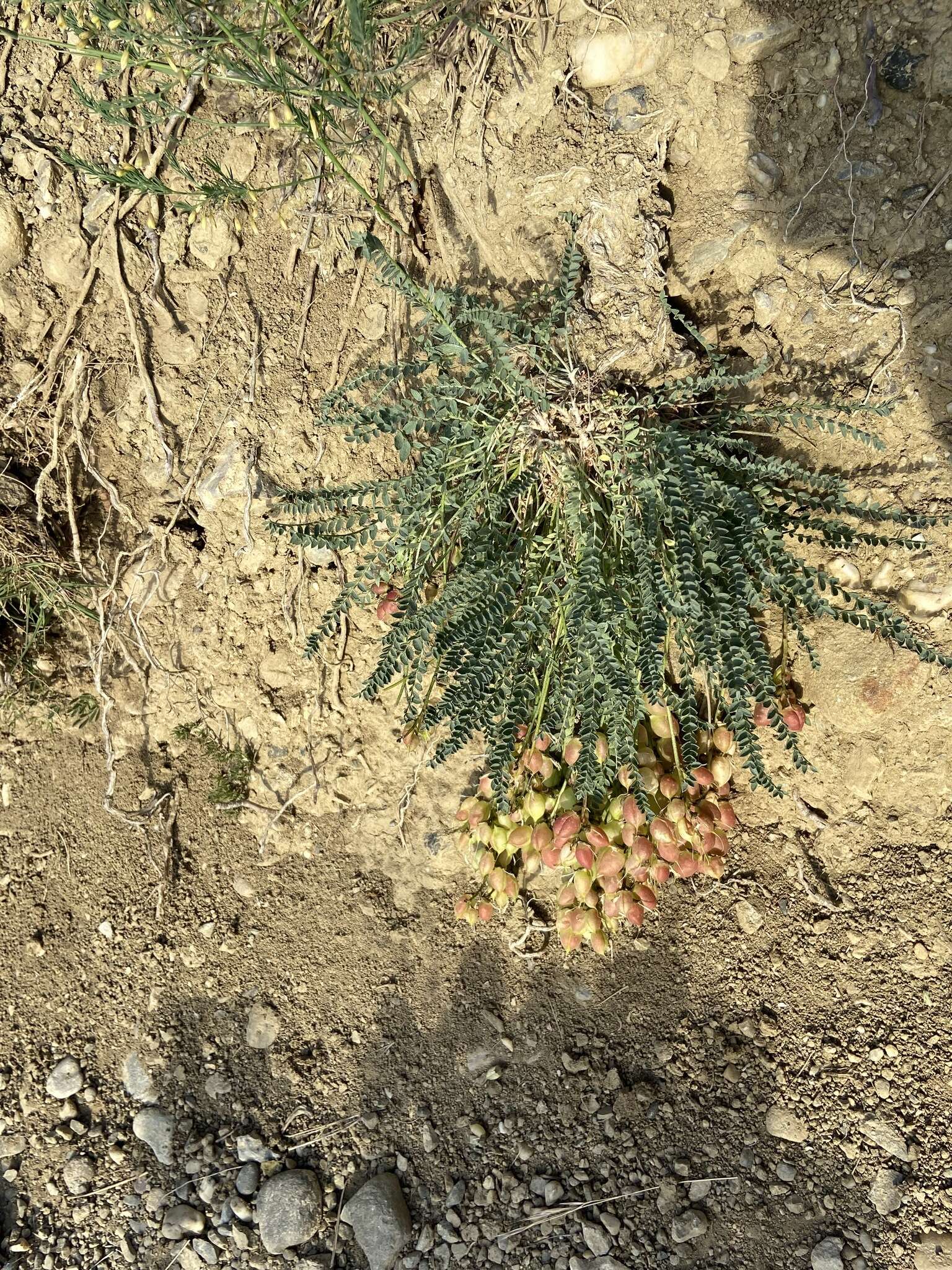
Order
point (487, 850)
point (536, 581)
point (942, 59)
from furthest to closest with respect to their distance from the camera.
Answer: point (487, 850)
point (536, 581)
point (942, 59)

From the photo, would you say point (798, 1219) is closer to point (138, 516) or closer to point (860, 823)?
point (860, 823)

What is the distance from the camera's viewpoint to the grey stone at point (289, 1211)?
272 centimetres

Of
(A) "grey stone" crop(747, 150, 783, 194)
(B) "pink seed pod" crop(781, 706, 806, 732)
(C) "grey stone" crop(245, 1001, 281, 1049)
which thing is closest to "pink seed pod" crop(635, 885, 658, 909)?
(B) "pink seed pod" crop(781, 706, 806, 732)

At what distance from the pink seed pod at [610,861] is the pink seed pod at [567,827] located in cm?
10

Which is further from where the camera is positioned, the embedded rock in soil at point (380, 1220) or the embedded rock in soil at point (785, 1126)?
the embedded rock in soil at point (380, 1220)

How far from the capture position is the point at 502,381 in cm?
252

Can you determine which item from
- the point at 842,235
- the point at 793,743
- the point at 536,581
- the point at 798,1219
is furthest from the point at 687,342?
the point at 798,1219

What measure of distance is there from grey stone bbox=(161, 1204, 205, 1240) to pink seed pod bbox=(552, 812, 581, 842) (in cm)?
176

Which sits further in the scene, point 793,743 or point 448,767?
point 448,767

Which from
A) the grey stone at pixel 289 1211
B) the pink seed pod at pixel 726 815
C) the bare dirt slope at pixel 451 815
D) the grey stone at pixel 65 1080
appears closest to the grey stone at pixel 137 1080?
the bare dirt slope at pixel 451 815

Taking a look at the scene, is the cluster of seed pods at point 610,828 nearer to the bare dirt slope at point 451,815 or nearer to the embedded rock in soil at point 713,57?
the bare dirt slope at point 451,815

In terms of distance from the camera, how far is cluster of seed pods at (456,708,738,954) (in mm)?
2500

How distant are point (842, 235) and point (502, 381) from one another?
1.07m

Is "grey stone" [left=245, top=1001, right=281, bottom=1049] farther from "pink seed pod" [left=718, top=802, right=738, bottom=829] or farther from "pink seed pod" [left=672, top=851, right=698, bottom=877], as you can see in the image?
"pink seed pod" [left=718, top=802, right=738, bottom=829]
